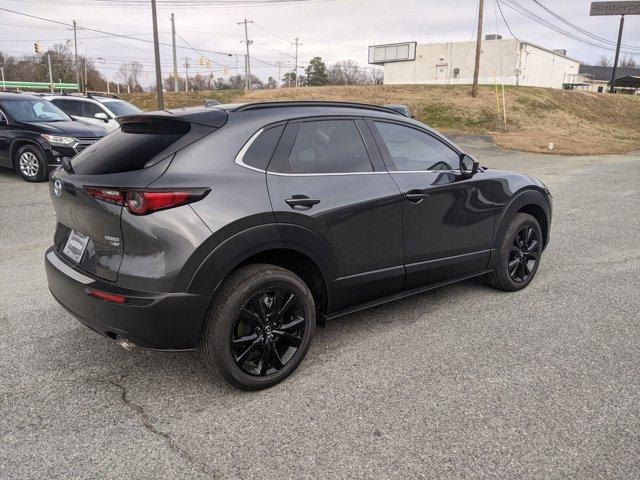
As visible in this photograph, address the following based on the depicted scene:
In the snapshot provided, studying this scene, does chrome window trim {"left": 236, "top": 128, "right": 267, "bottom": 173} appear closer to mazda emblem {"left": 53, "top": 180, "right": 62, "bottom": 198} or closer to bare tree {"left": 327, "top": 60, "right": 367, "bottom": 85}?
mazda emblem {"left": 53, "top": 180, "right": 62, "bottom": 198}

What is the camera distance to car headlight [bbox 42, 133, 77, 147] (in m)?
10.3

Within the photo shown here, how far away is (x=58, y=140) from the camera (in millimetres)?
10289

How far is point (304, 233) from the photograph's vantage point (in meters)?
3.17

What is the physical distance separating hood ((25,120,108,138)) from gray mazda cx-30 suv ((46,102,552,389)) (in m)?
7.94

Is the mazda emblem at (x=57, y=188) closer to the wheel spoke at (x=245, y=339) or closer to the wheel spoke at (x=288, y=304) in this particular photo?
the wheel spoke at (x=245, y=339)

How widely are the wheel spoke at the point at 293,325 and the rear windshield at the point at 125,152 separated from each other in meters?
1.25

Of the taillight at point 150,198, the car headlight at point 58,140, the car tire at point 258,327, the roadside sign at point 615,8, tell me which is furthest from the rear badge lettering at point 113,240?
the roadside sign at point 615,8

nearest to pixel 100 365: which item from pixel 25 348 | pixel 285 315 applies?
pixel 25 348

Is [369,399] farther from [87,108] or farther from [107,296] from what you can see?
[87,108]

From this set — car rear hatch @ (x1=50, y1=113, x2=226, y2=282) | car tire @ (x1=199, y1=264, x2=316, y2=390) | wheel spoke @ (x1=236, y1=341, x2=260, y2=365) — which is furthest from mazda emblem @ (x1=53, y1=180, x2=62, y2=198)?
wheel spoke @ (x1=236, y1=341, x2=260, y2=365)

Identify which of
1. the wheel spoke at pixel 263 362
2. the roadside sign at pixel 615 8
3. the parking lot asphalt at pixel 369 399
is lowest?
the parking lot asphalt at pixel 369 399

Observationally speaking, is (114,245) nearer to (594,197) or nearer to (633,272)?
(633,272)

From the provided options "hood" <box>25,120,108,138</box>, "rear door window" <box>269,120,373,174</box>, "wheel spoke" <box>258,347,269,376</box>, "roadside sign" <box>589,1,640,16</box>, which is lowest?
"wheel spoke" <box>258,347,269,376</box>

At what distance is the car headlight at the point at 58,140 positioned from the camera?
404 inches
